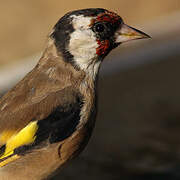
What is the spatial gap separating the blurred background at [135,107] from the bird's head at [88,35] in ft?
5.35

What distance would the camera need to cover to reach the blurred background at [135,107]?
7336 millimetres

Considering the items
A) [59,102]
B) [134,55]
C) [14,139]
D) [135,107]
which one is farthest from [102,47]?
[134,55]

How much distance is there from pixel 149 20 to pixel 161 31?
1.33 meters

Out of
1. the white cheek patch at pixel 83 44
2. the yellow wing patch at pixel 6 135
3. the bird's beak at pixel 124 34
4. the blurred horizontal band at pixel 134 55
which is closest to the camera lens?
the yellow wing patch at pixel 6 135

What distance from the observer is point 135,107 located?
8.21m

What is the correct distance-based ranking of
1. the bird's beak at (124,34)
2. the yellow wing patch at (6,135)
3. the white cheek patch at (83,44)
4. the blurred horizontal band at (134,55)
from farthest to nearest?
the blurred horizontal band at (134,55), the bird's beak at (124,34), the white cheek patch at (83,44), the yellow wing patch at (6,135)

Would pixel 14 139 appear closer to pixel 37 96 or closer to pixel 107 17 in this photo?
pixel 37 96

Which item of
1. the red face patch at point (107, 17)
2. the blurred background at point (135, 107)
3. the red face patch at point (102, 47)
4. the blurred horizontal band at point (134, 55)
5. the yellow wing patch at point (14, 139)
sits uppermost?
the red face patch at point (107, 17)

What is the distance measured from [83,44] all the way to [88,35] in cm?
9

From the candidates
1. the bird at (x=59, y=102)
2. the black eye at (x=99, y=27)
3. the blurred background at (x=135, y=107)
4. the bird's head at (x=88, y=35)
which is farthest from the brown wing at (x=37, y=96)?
the blurred background at (x=135, y=107)

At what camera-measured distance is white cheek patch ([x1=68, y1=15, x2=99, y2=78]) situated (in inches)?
216

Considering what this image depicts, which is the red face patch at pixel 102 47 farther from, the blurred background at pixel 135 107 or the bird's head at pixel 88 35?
the blurred background at pixel 135 107

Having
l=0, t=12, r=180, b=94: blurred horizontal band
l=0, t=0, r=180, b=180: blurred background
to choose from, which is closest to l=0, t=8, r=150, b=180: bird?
l=0, t=0, r=180, b=180: blurred background

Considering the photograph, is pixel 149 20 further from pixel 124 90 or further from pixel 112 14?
pixel 112 14
